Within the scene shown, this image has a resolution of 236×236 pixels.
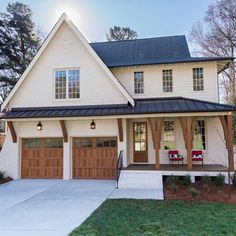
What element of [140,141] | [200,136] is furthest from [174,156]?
[140,141]

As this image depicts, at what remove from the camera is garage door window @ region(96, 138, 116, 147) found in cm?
1318

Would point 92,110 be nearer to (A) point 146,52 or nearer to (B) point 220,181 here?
(A) point 146,52

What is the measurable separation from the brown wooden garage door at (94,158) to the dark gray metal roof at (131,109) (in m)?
1.72

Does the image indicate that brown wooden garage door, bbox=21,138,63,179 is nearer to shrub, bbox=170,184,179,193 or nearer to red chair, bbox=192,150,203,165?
shrub, bbox=170,184,179,193

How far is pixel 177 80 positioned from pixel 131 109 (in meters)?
3.81

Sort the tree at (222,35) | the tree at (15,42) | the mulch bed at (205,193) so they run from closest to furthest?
the mulch bed at (205,193) → the tree at (222,35) → the tree at (15,42)

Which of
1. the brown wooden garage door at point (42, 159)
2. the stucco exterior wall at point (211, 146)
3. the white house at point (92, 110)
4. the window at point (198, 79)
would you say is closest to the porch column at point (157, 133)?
the white house at point (92, 110)

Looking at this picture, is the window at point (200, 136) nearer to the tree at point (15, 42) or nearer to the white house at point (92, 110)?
the white house at point (92, 110)

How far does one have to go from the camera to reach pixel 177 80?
14203 millimetres

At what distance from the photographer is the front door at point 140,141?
14.0 meters

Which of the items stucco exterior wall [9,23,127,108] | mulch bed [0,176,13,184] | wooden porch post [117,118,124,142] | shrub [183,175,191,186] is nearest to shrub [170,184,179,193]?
shrub [183,175,191,186]

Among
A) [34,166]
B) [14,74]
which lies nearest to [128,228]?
[34,166]

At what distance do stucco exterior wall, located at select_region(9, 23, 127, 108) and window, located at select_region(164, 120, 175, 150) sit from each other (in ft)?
14.5

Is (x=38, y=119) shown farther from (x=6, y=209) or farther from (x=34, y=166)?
(x=6, y=209)
